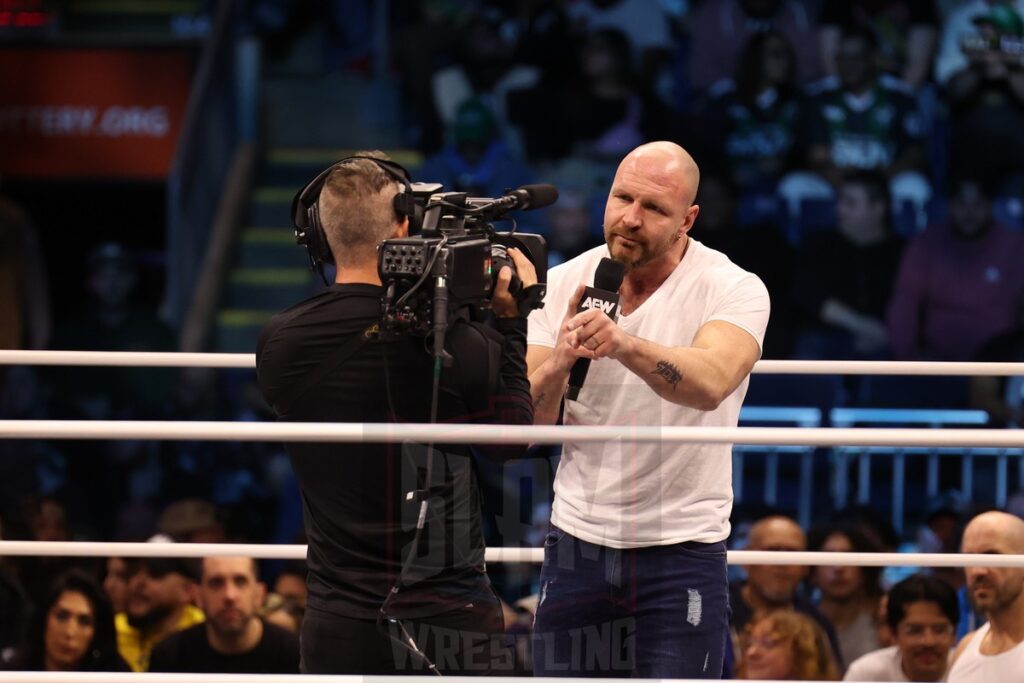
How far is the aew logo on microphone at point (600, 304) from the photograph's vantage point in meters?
2.57

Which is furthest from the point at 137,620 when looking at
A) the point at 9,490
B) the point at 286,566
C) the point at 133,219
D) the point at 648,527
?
the point at 133,219

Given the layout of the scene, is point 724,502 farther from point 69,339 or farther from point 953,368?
point 69,339

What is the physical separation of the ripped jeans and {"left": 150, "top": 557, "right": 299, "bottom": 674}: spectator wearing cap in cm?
141

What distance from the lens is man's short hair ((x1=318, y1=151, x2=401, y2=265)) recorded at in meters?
2.37

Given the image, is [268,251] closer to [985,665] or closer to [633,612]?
[985,665]

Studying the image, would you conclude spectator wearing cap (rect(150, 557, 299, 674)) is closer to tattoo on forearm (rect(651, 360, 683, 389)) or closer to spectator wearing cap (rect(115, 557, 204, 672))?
spectator wearing cap (rect(115, 557, 204, 672))

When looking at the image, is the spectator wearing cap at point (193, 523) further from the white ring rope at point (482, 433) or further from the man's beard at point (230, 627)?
the white ring rope at point (482, 433)

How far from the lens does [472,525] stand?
2393 mm

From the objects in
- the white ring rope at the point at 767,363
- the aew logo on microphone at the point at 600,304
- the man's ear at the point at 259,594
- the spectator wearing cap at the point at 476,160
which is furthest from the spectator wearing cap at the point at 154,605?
the spectator wearing cap at the point at 476,160

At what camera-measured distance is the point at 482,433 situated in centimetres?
214

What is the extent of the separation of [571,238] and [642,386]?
364 cm

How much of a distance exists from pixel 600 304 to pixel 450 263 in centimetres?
40

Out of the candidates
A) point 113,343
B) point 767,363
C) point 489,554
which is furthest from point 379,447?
point 113,343

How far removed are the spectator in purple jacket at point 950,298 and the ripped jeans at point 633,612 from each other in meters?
3.58
